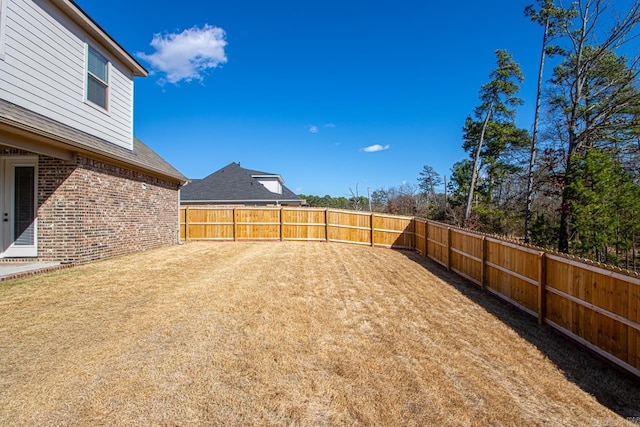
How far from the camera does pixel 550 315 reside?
5.02 meters

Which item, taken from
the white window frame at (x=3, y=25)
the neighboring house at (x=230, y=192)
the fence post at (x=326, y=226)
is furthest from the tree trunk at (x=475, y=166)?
the white window frame at (x=3, y=25)

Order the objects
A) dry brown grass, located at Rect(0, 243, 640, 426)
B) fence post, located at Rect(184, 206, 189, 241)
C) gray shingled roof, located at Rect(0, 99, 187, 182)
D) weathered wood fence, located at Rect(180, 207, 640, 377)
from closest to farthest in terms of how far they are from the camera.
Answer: dry brown grass, located at Rect(0, 243, 640, 426) < weathered wood fence, located at Rect(180, 207, 640, 377) < gray shingled roof, located at Rect(0, 99, 187, 182) < fence post, located at Rect(184, 206, 189, 241)

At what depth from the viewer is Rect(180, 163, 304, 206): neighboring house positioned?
1964 centimetres

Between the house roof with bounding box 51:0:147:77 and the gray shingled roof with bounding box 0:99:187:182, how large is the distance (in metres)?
2.41

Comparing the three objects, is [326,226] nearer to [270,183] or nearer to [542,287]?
[542,287]

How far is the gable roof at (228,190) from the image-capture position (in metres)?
19.7

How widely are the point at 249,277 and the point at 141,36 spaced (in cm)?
1205

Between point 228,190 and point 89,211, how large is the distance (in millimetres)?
13755

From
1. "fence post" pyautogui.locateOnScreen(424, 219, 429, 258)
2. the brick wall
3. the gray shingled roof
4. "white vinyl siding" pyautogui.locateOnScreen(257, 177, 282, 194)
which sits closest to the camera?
the gray shingled roof

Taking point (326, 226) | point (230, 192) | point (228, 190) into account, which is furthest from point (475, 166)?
point (228, 190)

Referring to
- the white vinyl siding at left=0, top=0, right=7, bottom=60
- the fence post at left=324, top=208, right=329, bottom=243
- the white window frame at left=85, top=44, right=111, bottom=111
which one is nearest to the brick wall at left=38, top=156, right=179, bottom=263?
the white window frame at left=85, top=44, right=111, bottom=111

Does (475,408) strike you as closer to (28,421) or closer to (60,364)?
(28,421)

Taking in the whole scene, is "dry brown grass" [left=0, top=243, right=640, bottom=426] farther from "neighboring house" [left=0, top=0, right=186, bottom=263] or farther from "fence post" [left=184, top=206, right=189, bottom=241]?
"fence post" [left=184, top=206, right=189, bottom=241]

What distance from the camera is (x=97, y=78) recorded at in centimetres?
758
